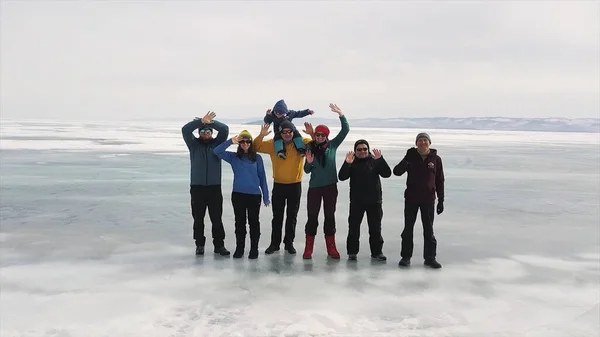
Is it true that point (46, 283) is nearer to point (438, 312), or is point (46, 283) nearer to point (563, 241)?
point (438, 312)

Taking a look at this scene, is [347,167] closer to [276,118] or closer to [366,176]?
[366,176]

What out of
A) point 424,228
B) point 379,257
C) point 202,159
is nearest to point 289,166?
point 202,159

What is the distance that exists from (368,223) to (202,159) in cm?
179

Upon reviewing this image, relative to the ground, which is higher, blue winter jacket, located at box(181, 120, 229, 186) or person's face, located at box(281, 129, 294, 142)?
person's face, located at box(281, 129, 294, 142)

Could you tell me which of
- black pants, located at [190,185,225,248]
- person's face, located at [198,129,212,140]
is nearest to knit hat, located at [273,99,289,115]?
person's face, located at [198,129,212,140]

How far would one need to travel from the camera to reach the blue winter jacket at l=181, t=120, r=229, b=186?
193 inches

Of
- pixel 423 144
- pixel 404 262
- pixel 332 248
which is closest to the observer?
pixel 423 144

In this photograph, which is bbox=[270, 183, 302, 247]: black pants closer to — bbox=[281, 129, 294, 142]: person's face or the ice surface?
the ice surface

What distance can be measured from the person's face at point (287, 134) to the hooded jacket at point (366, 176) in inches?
23.2

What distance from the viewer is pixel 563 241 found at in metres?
5.83

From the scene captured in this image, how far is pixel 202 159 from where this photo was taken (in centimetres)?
491

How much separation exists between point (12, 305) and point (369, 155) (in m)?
3.31

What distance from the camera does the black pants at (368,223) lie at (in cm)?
487

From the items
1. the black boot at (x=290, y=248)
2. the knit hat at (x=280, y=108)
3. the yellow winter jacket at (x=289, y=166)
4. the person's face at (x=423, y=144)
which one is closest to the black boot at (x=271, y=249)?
the black boot at (x=290, y=248)
